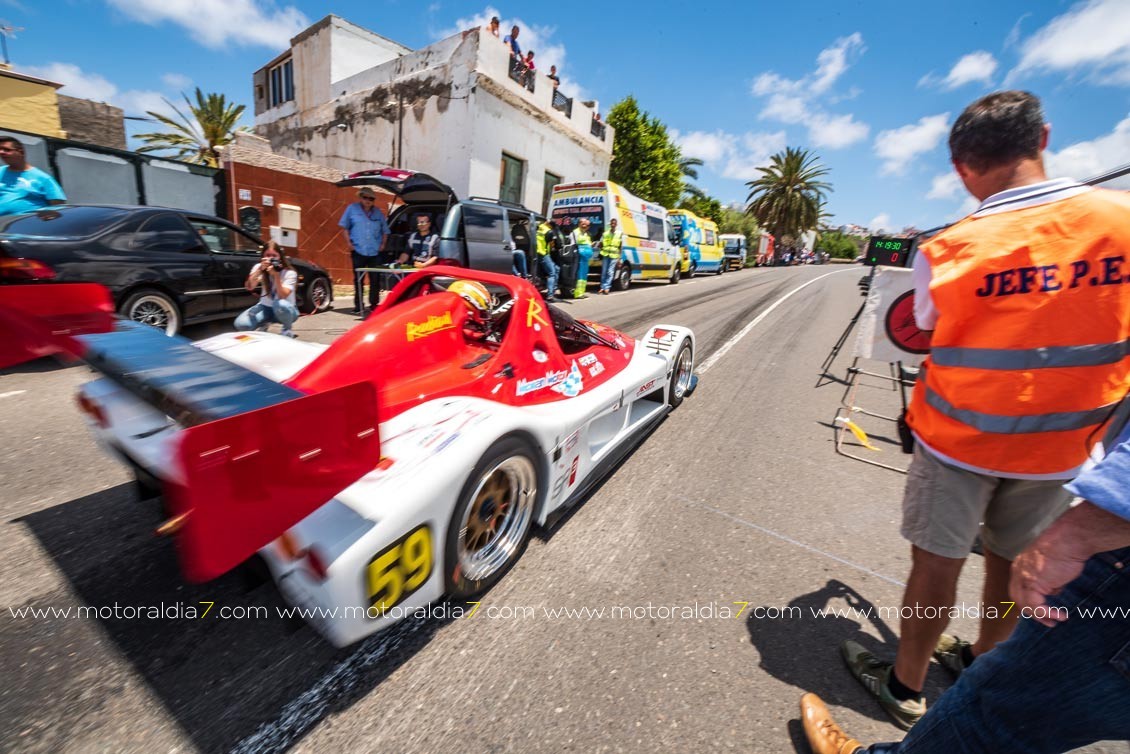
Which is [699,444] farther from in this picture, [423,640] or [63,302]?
[63,302]

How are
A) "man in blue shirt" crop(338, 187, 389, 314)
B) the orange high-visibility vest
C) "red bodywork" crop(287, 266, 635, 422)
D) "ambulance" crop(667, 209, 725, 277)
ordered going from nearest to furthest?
the orange high-visibility vest
"red bodywork" crop(287, 266, 635, 422)
"man in blue shirt" crop(338, 187, 389, 314)
"ambulance" crop(667, 209, 725, 277)

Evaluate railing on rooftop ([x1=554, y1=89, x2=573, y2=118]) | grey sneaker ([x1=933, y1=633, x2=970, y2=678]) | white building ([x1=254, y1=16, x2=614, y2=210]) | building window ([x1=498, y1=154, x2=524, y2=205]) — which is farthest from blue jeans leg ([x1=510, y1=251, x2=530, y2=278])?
railing on rooftop ([x1=554, y1=89, x2=573, y2=118])

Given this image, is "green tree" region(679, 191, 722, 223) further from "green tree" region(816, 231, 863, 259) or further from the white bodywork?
"green tree" region(816, 231, 863, 259)

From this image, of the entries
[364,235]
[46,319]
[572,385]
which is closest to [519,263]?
[364,235]

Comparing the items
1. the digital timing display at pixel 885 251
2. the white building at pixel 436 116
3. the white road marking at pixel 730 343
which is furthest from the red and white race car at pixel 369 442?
the white building at pixel 436 116

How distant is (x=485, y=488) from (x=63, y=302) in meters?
1.72

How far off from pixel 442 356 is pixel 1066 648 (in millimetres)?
2338

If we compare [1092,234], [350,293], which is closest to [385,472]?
[1092,234]

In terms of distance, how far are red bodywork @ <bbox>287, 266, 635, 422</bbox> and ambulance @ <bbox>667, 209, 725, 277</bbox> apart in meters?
14.5

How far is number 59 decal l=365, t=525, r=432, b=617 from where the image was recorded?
1355 mm

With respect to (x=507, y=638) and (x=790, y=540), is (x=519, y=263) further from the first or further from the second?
(x=507, y=638)

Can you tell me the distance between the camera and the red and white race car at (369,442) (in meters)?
1.10

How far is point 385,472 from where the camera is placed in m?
1.55

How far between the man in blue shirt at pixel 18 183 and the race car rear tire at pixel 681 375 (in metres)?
6.15
